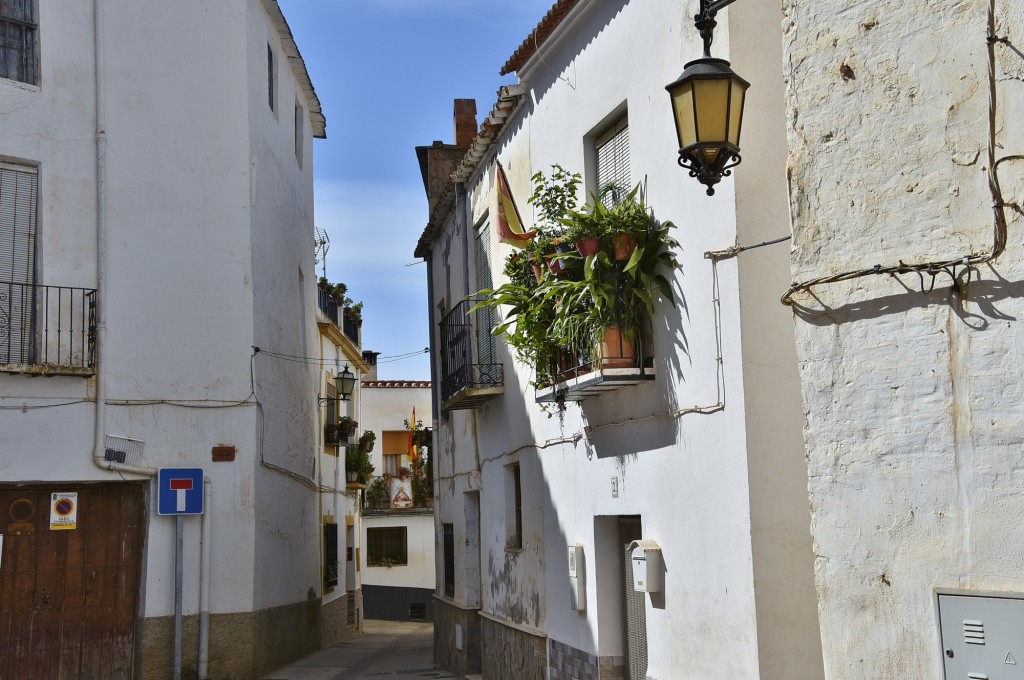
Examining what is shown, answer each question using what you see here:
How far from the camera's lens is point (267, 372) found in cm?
1523

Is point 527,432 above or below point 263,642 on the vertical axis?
above

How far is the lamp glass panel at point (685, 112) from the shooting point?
5777 millimetres

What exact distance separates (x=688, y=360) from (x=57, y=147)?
919cm

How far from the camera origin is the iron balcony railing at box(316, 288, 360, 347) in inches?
855

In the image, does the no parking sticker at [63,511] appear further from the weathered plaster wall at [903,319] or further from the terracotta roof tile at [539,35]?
the weathered plaster wall at [903,319]

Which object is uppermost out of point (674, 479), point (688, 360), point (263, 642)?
point (688, 360)

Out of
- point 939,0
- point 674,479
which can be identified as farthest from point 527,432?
point 939,0

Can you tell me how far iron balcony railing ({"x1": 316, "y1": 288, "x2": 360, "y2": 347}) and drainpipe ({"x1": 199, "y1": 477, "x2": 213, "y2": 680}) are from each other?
25.4ft

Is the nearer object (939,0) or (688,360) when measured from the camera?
(939,0)

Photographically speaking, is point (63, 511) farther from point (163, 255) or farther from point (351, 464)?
point (351, 464)

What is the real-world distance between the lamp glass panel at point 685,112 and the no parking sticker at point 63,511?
9.85 metres

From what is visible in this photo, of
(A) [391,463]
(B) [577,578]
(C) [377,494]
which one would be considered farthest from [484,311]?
(A) [391,463]

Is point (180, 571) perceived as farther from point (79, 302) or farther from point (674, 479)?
point (674, 479)

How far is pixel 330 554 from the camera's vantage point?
21531 mm
